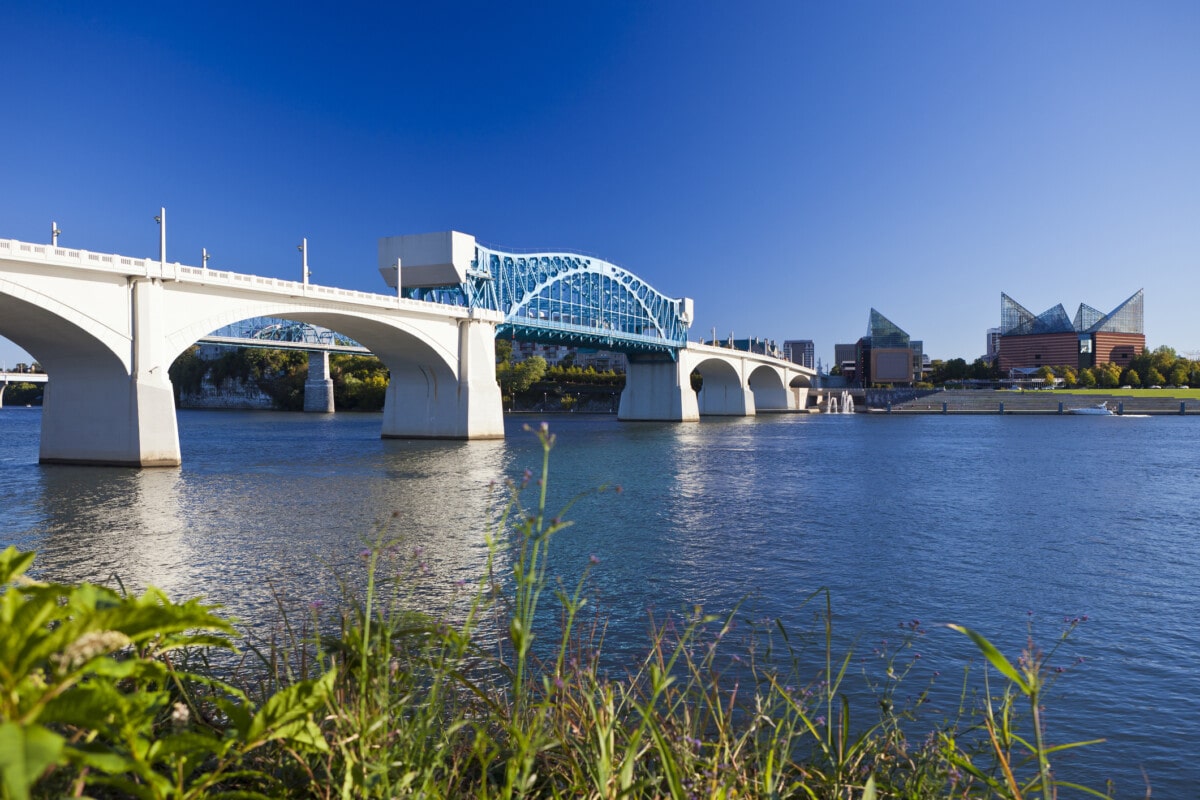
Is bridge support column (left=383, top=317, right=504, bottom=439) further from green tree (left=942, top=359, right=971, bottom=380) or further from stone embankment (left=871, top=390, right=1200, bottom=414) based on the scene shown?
green tree (left=942, top=359, right=971, bottom=380)

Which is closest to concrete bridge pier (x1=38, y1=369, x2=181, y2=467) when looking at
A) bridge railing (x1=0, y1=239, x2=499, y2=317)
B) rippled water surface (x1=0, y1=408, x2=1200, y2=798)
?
rippled water surface (x1=0, y1=408, x2=1200, y2=798)

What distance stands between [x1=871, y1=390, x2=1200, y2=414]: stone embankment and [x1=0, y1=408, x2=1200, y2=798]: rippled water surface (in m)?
92.0

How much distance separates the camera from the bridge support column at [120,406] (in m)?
33.8

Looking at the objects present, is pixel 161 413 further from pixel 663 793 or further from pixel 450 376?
pixel 663 793

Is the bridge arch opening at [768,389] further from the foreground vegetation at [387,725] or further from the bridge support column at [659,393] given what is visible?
the foreground vegetation at [387,725]

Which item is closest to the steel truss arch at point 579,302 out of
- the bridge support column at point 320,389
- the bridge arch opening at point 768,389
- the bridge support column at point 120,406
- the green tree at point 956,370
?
the bridge arch opening at point 768,389

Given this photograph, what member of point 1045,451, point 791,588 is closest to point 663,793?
point 791,588

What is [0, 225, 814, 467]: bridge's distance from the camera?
32750mm

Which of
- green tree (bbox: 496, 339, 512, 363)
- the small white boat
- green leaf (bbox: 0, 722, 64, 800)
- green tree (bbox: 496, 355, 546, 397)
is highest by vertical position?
green tree (bbox: 496, 339, 512, 363)

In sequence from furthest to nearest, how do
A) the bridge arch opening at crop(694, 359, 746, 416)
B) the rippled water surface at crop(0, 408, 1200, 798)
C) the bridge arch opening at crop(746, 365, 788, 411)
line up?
1. the bridge arch opening at crop(746, 365, 788, 411)
2. the bridge arch opening at crop(694, 359, 746, 416)
3. the rippled water surface at crop(0, 408, 1200, 798)

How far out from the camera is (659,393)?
9994 cm

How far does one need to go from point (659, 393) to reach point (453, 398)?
Answer: 46.9 meters

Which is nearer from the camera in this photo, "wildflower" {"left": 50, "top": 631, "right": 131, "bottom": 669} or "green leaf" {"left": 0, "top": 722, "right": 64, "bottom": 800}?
"green leaf" {"left": 0, "top": 722, "right": 64, "bottom": 800}

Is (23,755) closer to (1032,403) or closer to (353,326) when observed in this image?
(353,326)
